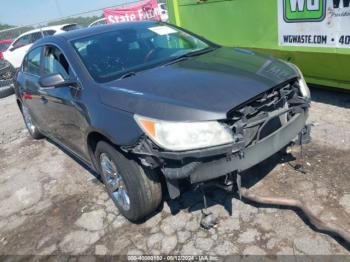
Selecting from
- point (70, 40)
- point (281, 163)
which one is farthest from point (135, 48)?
point (281, 163)

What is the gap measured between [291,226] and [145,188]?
46.7 inches

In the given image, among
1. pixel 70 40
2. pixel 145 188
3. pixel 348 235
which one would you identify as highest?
pixel 70 40

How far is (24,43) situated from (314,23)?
12952mm

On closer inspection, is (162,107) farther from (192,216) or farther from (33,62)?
(33,62)

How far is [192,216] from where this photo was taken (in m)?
3.23

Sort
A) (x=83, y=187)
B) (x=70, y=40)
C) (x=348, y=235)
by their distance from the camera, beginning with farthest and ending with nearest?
(x=83, y=187), (x=70, y=40), (x=348, y=235)

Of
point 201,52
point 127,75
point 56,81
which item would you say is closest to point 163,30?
point 201,52

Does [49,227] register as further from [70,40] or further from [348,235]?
[348,235]

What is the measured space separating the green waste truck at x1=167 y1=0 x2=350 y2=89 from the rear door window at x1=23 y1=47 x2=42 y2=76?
3120 mm

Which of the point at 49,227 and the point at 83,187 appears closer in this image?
the point at 49,227

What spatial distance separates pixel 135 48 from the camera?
3746mm

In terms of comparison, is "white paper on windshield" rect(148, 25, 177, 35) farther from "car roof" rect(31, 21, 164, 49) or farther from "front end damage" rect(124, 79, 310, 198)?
"front end damage" rect(124, 79, 310, 198)

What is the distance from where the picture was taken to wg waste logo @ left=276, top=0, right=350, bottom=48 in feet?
14.5

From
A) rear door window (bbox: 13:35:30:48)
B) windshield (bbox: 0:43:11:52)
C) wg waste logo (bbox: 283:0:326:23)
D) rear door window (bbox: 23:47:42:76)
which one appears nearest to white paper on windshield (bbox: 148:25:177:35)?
rear door window (bbox: 23:47:42:76)
